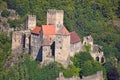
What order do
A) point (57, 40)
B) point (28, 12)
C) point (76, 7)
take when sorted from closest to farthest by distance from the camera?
1. point (57, 40)
2. point (28, 12)
3. point (76, 7)

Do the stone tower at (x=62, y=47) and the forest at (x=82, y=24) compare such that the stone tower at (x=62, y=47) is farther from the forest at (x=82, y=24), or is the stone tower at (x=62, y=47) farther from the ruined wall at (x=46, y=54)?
the forest at (x=82, y=24)

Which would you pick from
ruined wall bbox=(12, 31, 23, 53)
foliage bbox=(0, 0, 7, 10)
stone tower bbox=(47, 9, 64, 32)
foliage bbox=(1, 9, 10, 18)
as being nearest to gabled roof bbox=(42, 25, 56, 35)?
stone tower bbox=(47, 9, 64, 32)

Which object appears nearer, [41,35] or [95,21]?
[41,35]

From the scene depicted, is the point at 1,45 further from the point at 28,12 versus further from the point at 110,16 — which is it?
the point at 110,16

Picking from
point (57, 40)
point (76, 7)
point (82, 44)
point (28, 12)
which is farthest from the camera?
point (76, 7)

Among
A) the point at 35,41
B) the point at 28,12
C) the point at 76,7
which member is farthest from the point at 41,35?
the point at 76,7

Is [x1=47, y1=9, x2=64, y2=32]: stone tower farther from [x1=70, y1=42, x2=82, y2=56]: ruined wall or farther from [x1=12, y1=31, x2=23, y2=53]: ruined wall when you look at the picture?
[x1=12, y1=31, x2=23, y2=53]: ruined wall

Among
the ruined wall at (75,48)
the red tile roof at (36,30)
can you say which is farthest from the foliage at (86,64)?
the red tile roof at (36,30)

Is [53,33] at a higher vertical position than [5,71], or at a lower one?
higher
